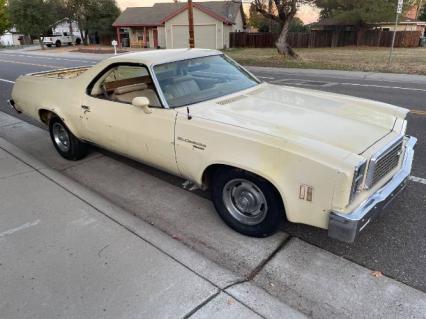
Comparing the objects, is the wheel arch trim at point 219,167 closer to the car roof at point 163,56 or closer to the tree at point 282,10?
the car roof at point 163,56

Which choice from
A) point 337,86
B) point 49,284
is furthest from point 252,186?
point 337,86

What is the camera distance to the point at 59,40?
4806 centimetres

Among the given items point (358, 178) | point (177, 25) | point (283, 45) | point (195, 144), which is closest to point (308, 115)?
point (358, 178)

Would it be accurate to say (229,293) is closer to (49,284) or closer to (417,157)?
(49,284)

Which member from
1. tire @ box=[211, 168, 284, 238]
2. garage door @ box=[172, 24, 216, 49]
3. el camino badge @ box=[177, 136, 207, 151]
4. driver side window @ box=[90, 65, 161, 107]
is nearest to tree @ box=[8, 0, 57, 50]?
garage door @ box=[172, 24, 216, 49]

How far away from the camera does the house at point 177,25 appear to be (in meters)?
35.2

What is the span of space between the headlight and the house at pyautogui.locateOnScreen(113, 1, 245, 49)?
111ft

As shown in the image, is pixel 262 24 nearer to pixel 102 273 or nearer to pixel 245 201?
pixel 245 201

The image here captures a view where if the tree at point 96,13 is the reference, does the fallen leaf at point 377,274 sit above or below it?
below

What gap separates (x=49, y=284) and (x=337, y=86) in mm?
10865

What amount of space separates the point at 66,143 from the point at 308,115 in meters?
3.51

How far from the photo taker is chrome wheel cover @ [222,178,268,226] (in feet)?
10.3

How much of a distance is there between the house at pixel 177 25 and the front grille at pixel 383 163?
33338mm

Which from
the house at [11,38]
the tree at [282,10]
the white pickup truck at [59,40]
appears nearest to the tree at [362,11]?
the tree at [282,10]
